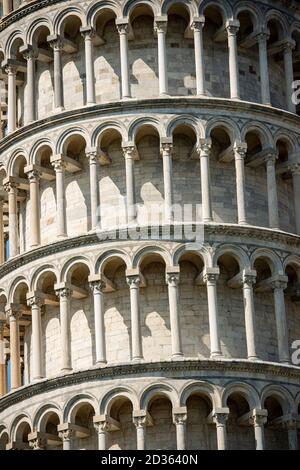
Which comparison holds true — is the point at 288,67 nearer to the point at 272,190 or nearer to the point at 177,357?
the point at 272,190

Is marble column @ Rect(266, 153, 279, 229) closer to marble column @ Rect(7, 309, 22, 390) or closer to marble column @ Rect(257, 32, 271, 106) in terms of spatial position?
marble column @ Rect(257, 32, 271, 106)

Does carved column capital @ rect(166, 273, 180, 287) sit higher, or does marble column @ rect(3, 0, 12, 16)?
marble column @ rect(3, 0, 12, 16)

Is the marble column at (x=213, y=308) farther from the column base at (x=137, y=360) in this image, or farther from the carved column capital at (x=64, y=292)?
the carved column capital at (x=64, y=292)

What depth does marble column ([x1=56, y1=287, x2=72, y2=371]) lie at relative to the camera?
56031 mm

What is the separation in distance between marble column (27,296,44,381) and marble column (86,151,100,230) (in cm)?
222

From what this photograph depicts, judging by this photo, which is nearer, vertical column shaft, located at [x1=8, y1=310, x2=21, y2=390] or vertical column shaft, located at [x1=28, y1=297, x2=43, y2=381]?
vertical column shaft, located at [x1=28, y1=297, x2=43, y2=381]

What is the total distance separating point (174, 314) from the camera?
55.8m

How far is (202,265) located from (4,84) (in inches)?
312

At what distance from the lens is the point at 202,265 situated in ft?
186

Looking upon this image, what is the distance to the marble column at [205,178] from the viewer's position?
187 feet

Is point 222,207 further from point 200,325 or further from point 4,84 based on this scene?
point 4,84

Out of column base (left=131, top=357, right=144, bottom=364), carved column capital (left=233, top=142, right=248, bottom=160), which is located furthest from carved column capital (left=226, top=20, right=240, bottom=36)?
column base (left=131, top=357, right=144, bottom=364)

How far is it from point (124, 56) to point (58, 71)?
1705 millimetres
